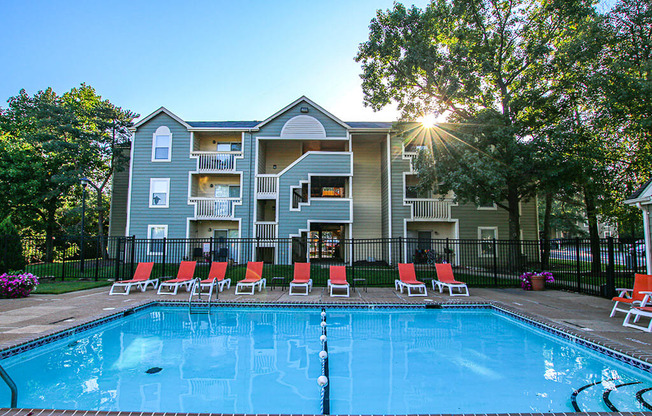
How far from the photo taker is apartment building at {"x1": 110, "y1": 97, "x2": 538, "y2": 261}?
61.4ft

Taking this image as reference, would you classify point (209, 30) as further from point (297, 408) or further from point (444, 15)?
point (297, 408)

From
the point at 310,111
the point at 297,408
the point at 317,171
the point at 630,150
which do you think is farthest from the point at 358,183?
the point at 297,408

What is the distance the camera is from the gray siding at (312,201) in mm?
18281

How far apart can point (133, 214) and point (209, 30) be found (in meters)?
12.4

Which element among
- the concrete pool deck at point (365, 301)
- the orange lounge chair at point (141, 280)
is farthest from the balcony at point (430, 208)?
the orange lounge chair at point (141, 280)

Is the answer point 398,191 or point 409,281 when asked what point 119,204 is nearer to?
point 398,191

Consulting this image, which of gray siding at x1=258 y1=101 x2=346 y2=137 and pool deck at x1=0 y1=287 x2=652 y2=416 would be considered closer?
pool deck at x1=0 y1=287 x2=652 y2=416

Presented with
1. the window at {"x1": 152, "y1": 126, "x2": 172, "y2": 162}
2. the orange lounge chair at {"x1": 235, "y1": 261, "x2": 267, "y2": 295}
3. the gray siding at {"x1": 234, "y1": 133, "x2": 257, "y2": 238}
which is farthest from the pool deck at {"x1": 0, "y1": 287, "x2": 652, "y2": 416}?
the window at {"x1": 152, "y1": 126, "x2": 172, "y2": 162}

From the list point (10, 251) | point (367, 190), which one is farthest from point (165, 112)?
point (367, 190)

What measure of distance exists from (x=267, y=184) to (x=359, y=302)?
37.6 ft

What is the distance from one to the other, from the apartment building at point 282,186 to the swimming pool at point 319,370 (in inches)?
429

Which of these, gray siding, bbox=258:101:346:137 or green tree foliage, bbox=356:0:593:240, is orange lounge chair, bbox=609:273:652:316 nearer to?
green tree foliage, bbox=356:0:593:240

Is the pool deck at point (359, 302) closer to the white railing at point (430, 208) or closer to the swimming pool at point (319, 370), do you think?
the swimming pool at point (319, 370)

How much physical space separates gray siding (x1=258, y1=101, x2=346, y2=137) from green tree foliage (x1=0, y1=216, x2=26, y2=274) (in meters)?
12.2
